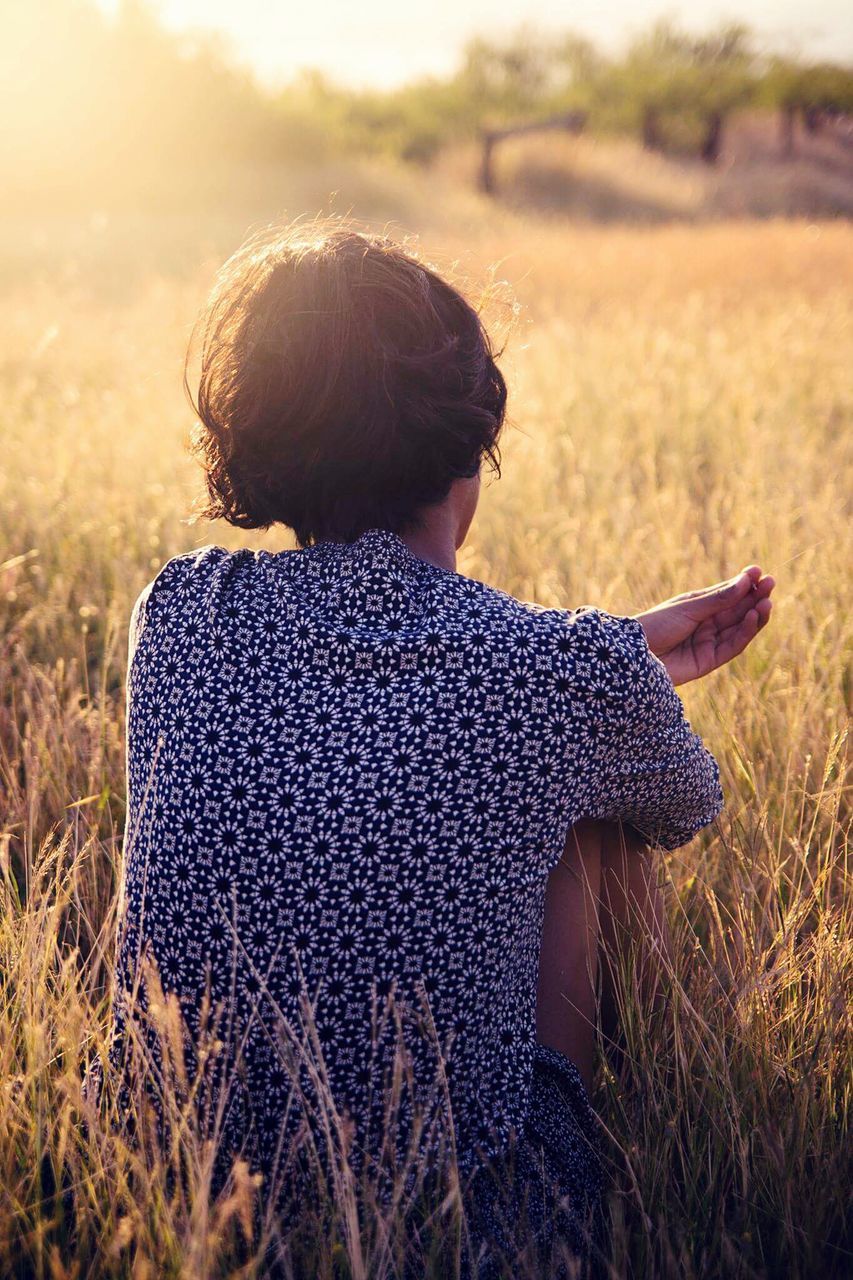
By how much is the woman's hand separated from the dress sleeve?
0.28 m

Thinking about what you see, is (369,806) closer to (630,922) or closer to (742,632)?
(630,922)

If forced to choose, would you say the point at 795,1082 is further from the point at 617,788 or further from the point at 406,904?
the point at 406,904

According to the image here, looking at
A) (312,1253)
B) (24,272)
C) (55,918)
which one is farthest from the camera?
(24,272)

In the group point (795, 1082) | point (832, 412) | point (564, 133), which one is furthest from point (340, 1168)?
point (564, 133)

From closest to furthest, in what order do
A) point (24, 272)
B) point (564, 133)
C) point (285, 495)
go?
point (285, 495)
point (24, 272)
point (564, 133)

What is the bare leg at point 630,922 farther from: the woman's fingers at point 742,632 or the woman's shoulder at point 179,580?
the woman's shoulder at point 179,580

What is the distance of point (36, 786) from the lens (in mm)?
1980

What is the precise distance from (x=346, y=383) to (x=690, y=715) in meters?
1.37

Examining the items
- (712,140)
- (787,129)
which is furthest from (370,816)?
(787,129)

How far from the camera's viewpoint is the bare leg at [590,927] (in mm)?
1452

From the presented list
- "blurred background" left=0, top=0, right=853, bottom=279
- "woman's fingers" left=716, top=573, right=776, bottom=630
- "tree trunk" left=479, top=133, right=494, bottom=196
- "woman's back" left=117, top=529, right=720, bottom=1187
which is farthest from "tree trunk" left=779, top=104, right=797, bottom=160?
"woman's back" left=117, top=529, right=720, bottom=1187

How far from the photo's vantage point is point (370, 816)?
1.14 m

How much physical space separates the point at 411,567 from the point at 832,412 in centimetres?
423

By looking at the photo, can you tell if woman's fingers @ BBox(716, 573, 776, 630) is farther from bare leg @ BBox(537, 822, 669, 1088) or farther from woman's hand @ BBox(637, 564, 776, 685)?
bare leg @ BBox(537, 822, 669, 1088)
